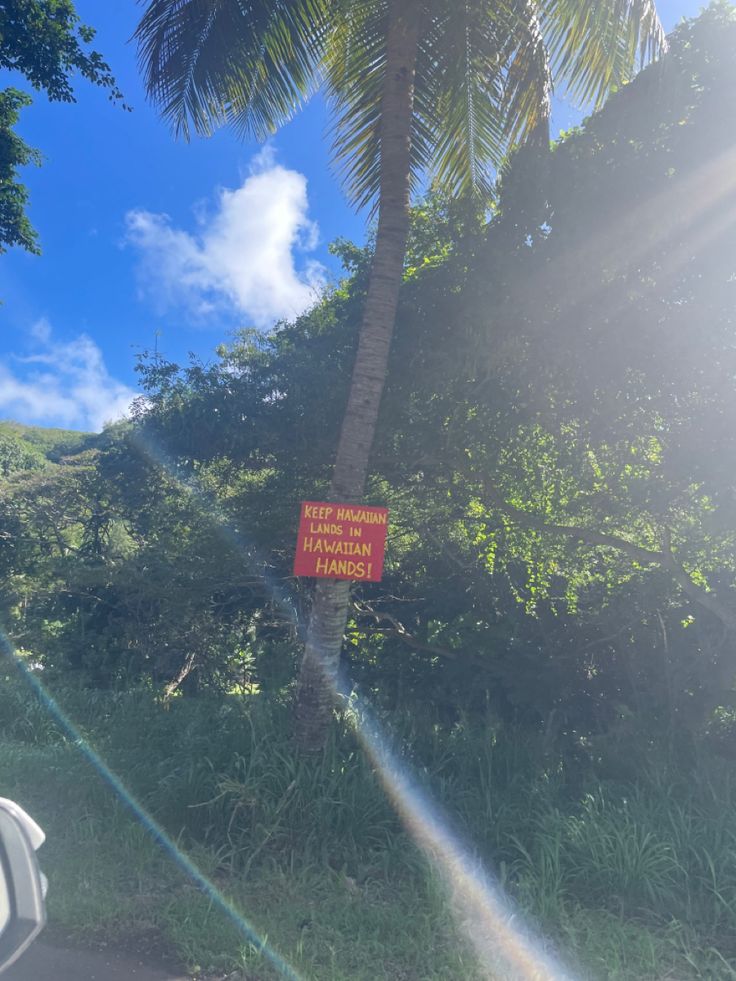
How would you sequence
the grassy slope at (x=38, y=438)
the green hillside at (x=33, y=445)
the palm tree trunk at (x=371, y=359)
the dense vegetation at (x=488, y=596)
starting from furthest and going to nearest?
the grassy slope at (x=38, y=438) → the green hillside at (x=33, y=445) → the palm tree trunk at (x=371, y=359) → the dense vegetation at (x=488, y=596)

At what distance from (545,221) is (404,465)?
252 cm

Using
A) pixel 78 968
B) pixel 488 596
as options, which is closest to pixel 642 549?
pixel 488 596

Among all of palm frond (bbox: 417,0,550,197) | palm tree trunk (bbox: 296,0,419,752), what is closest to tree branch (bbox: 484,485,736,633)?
palm tree trunk (bbox: 296,0,419,752)

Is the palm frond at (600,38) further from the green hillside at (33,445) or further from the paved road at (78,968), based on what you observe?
the green hillside at (33,445)

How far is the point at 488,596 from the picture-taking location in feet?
24.9

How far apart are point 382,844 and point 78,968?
73.0 inches

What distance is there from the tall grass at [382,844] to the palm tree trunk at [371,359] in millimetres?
381

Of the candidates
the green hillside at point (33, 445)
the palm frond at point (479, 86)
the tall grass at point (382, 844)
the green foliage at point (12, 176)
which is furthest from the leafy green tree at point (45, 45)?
the green hillside at point (33, 445)

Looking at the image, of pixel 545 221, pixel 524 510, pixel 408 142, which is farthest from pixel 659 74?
pixel 524 510

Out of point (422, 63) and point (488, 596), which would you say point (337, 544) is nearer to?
point (488, 596)

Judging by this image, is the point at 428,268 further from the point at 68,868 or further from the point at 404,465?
the point at 68,868

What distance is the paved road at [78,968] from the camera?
3.39 metres

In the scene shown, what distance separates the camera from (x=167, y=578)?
8078mm

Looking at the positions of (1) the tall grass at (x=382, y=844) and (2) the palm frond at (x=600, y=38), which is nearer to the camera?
(1) the tall grass at (x=382, y=844)
